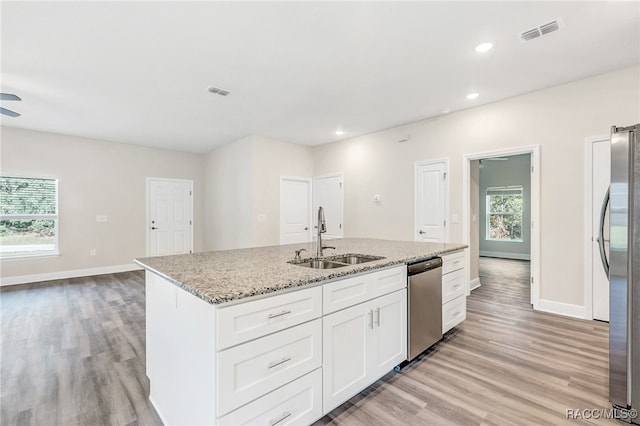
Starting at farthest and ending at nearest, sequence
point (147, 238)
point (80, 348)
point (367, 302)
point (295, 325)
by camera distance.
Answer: point (147, 238) → point (80, 348) → point (367, 302) → point (295, 325)

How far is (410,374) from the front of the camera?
219 centimetres

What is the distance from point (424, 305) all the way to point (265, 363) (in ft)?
4.93

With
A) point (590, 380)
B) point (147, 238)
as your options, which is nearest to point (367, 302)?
point (590, 380)

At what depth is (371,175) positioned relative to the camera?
17.9 feet

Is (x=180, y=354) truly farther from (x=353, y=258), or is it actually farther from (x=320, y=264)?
(x=353, y=258)

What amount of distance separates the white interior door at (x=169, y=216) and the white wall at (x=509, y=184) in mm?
7260

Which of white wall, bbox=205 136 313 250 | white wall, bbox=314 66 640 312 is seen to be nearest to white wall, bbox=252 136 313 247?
white wall, bbox=205 136 313 250

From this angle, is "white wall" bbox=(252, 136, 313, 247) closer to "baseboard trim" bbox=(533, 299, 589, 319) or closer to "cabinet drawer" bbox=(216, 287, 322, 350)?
"cabinet drawer" bbox=(216, 287, 322, 350)

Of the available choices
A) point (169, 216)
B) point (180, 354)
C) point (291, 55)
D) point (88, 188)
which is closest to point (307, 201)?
point (169, 216)

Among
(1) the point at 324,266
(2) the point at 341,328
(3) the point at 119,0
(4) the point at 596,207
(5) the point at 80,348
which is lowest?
(5) the point at 80,348

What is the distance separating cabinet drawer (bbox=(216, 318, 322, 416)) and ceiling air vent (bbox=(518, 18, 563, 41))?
2800 mm

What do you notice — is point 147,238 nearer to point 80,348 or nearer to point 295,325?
point 80,348

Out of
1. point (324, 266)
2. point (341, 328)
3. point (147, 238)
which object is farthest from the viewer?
point (147, 238)

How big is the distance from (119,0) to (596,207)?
4799 millimetres
